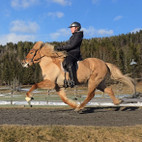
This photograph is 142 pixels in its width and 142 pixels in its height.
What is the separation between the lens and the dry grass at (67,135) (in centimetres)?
397

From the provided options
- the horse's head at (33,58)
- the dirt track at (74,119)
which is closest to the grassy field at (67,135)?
the dirt track at (74,119)

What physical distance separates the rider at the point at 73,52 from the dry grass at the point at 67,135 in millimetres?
2767

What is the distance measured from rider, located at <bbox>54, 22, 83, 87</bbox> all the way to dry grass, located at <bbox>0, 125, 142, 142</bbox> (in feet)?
9.08

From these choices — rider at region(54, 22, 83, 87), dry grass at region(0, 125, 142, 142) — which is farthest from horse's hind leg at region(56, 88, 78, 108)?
dry grass at region(0, 125, 142, 142)

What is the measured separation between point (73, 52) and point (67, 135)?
3604mm

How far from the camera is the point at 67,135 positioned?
13.9ft

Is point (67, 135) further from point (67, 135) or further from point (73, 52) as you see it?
point (73, 52)

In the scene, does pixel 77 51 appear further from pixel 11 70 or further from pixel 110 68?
pixel 11 70

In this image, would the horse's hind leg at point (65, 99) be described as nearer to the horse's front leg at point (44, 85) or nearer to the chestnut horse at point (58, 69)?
the chestnut horse at point (58, 69)

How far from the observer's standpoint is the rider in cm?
711

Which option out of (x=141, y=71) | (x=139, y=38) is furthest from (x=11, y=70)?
(x=139, y=38)

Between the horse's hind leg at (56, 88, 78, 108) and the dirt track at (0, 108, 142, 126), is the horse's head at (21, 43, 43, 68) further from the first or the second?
the dirt track at (0, 108, 142, 126)

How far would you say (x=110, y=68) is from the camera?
8.49 meters

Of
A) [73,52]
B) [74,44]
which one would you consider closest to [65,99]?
[73,52]
